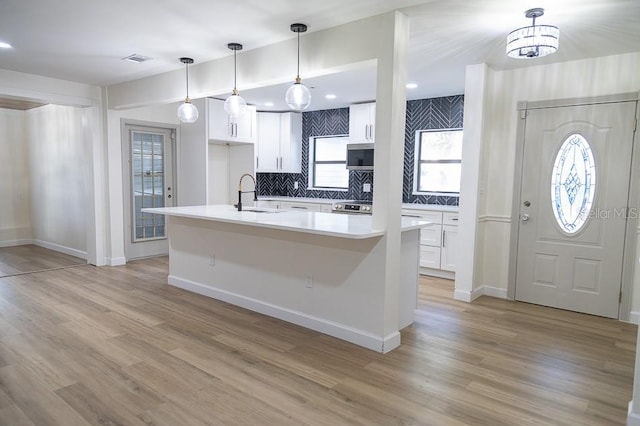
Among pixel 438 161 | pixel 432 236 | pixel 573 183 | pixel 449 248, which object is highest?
pixel 438 161

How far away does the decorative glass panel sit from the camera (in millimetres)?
3930

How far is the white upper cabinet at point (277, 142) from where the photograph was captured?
6871 millimetres

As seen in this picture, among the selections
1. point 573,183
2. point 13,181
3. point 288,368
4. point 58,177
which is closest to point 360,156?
point 573,183

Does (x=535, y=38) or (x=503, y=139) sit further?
(x=503, y=139)

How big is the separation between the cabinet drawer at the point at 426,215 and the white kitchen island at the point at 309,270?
162 centimetres

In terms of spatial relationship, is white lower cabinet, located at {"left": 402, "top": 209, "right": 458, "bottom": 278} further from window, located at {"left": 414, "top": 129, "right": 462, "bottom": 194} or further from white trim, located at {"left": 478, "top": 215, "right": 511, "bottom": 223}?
window, located at {"left": 414, "top": 129, "right": 462, "bottom": 194}

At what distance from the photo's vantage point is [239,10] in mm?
2875

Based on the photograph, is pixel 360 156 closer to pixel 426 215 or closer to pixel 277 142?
pixel 426 215

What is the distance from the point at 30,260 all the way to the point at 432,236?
19.0ft

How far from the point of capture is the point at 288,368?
2711 millimetres

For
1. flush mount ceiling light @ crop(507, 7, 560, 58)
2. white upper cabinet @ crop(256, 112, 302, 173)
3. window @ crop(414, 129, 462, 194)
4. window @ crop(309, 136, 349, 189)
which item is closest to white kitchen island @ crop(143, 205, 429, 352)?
flush mount ceiling light @ crop(507, 7, 560, 58)

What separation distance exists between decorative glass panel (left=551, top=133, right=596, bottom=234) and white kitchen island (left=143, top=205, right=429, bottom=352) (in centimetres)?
169

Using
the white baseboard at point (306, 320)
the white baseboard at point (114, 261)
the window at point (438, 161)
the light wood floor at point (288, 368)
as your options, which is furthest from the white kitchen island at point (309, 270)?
the window at point (438, 161)

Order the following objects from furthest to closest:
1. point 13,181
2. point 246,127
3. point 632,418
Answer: point 13,181 < point 246,127 < point 632,418
